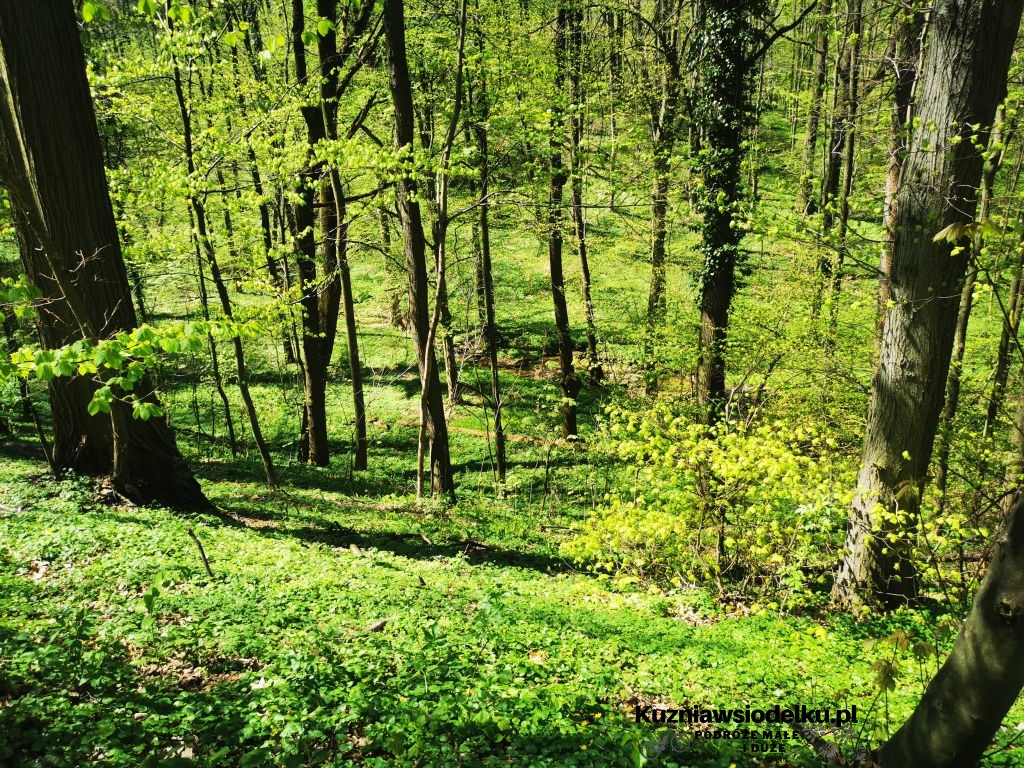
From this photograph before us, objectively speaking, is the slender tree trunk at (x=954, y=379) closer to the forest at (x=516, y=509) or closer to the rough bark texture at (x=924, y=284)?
the forest at (x=516, y=509)

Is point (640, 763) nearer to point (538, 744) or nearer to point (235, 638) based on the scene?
point (538, 744)

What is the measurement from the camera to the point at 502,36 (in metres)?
14.2

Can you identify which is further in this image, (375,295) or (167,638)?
(375,295)

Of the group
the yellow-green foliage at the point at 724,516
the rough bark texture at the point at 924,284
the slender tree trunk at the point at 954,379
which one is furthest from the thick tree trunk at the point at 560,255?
the rough bark texture at the point at 924,284

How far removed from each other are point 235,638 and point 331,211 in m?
11.6

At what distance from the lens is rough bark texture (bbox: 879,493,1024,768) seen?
208 cm

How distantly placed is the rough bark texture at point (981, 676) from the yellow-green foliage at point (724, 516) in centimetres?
346

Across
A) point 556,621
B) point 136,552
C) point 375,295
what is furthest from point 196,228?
point 375,295

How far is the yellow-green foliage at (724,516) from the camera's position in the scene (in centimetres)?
623

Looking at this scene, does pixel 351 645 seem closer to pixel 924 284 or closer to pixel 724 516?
pixel 724 516

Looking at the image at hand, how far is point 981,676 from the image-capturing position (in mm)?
2244

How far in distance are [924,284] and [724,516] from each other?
126 inches

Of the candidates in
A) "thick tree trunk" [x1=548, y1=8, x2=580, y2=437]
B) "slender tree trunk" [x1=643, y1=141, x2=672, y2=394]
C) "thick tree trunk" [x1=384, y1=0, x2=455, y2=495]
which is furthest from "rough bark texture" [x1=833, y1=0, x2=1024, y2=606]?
"thick tree trunk" [x1=548, y1=8, x2=580, y2=437]

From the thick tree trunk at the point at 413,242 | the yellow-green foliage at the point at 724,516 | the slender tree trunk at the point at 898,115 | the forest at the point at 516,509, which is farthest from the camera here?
the thick tree trunk at the point at 413,242
